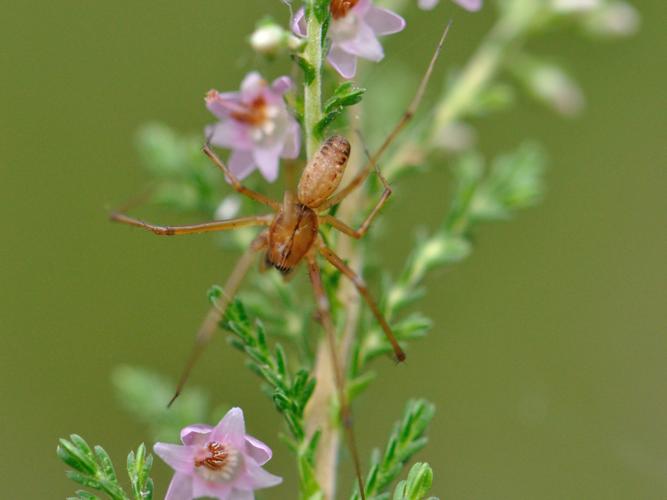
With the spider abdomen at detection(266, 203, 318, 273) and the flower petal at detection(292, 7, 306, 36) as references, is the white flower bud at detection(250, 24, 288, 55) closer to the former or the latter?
the flower petal at detection(292, 7, 306, 36)

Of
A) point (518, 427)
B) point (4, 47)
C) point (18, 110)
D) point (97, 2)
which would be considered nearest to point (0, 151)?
point (18, 110)

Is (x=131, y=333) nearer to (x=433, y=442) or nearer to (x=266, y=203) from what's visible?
(x=433, y=442)

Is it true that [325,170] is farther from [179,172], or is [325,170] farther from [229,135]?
[179,172]

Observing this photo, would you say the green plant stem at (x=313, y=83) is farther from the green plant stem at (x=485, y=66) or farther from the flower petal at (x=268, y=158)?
the green plant stem at (x=485, y=66)

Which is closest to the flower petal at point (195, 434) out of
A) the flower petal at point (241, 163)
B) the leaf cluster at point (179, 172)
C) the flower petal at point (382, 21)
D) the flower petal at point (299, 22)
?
the flower petal at point (241, 163)

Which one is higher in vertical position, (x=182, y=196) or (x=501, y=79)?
(x=501, y=79)

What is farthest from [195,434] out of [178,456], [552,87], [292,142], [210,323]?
A: [552,87]
